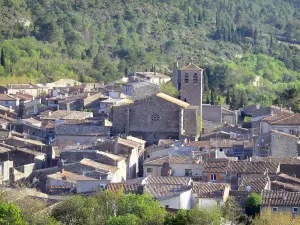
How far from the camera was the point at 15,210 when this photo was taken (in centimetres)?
2856

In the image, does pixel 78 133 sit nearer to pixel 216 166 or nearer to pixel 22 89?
pixel 216 166

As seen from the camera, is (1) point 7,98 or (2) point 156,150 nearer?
(2) point 156,150

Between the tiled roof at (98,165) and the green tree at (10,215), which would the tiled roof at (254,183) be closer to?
the tiled roof at (98,165)

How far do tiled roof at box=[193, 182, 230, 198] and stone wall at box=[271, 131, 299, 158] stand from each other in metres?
8.38

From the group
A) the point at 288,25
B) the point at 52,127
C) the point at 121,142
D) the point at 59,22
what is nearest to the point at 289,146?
the point at 121,142

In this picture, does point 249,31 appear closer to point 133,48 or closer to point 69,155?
point 133,48

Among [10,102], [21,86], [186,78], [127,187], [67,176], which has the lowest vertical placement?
[10,102]

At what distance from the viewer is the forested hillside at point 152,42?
80000 mm

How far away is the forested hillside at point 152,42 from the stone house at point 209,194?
2899cm

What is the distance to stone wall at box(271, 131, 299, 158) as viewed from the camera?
141 ft

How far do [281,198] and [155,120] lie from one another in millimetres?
15828

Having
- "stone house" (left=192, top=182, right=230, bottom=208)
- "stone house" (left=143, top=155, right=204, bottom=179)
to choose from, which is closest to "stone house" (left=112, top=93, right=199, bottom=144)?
"stone house" (left=143, top=155, right=204, bottom=179)

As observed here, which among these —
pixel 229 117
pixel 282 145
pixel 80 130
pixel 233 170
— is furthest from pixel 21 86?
pixel 233 170

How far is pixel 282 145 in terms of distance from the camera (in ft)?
141
